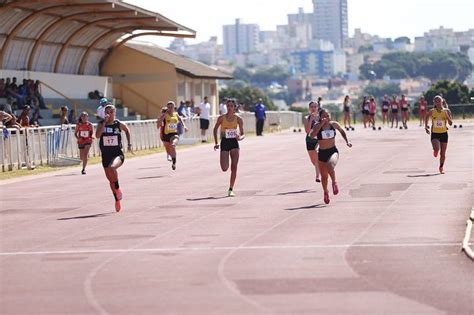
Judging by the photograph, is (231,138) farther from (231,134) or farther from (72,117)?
(72,117)

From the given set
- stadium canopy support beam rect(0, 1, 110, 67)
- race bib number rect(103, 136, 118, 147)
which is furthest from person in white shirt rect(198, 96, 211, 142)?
race bib number rect(103, 136, 118, 147)

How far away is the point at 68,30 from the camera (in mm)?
58031

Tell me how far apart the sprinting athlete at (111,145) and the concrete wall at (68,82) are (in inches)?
1146

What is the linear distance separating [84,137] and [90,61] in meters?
28.5

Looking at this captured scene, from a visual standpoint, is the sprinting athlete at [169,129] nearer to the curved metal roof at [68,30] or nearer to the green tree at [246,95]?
the curved metal roof at [68,30]

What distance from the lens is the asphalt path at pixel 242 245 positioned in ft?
42.2

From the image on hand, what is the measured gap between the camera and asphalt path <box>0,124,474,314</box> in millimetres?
12875

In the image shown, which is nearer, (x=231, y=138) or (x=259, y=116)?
(x=231, y=138)

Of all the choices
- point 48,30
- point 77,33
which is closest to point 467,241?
point 48,30

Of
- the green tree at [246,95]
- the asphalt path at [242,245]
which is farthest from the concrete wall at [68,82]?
the green tree at [246,95]

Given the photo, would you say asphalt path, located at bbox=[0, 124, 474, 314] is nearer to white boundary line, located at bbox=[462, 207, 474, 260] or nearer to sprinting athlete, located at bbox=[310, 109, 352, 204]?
white boundary line, located at bbox=[462, 207, 474, 260]

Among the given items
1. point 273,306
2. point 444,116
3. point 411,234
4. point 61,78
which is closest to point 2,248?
→ point 411,234

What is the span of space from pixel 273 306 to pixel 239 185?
16698mm

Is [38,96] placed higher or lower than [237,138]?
higher
